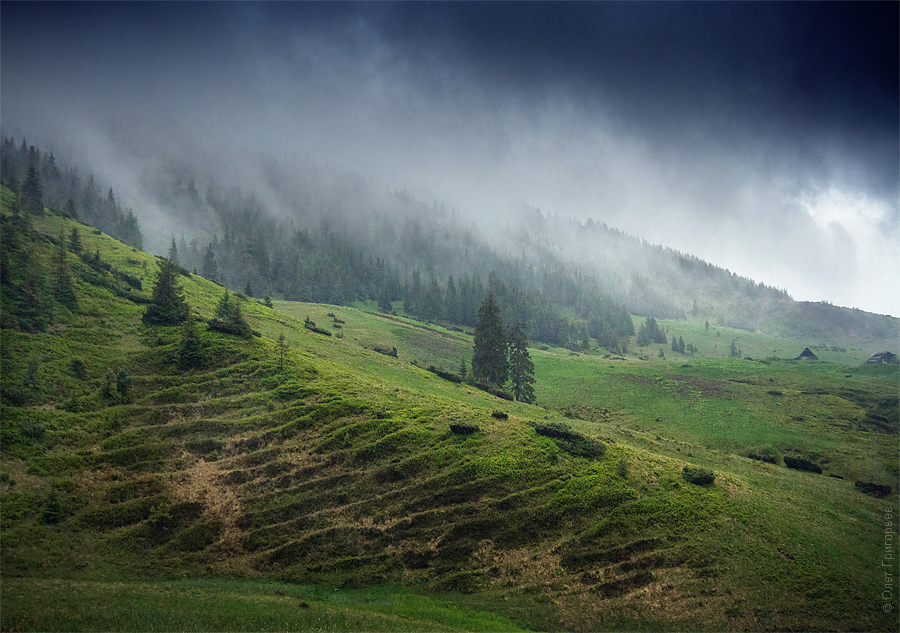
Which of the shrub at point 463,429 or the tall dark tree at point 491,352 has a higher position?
the tall dark tree at point 491,352

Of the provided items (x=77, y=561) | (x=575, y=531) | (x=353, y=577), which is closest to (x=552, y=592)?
(x=575, y=531)

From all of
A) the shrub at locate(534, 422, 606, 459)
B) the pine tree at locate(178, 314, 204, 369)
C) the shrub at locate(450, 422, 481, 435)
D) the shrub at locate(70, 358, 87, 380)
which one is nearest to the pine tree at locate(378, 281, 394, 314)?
the pine tree at locate(178, 314, 204, 369)

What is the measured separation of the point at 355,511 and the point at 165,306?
41.8m

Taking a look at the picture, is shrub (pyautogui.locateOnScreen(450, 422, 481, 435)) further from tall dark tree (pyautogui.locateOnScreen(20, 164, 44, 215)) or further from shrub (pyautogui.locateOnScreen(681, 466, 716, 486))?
tall dark tree (pyautogui.locateOnScreen(20, 164, 44, 215))

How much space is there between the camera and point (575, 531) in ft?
99.6

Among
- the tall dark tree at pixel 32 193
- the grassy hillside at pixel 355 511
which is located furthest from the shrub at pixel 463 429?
the tall dark tree at pixel 32 193

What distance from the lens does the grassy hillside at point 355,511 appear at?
24406 mm

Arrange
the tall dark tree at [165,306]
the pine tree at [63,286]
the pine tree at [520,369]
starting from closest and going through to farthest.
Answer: the pine tree at [63,286] < the tall dark tree at [165,306] < the pine tree at [520,369]

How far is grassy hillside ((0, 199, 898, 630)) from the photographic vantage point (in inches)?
961

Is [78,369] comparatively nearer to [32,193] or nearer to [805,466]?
[805,466]

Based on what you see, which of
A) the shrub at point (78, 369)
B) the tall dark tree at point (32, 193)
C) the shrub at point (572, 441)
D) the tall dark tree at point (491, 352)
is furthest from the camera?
the tall dark tree at point (32, 193)

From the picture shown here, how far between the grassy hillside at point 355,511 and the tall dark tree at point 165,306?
476 cm

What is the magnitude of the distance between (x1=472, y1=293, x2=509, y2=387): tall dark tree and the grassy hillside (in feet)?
112

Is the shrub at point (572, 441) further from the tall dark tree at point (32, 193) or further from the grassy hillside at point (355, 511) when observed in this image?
the tall dark tree at point (32, 193)
